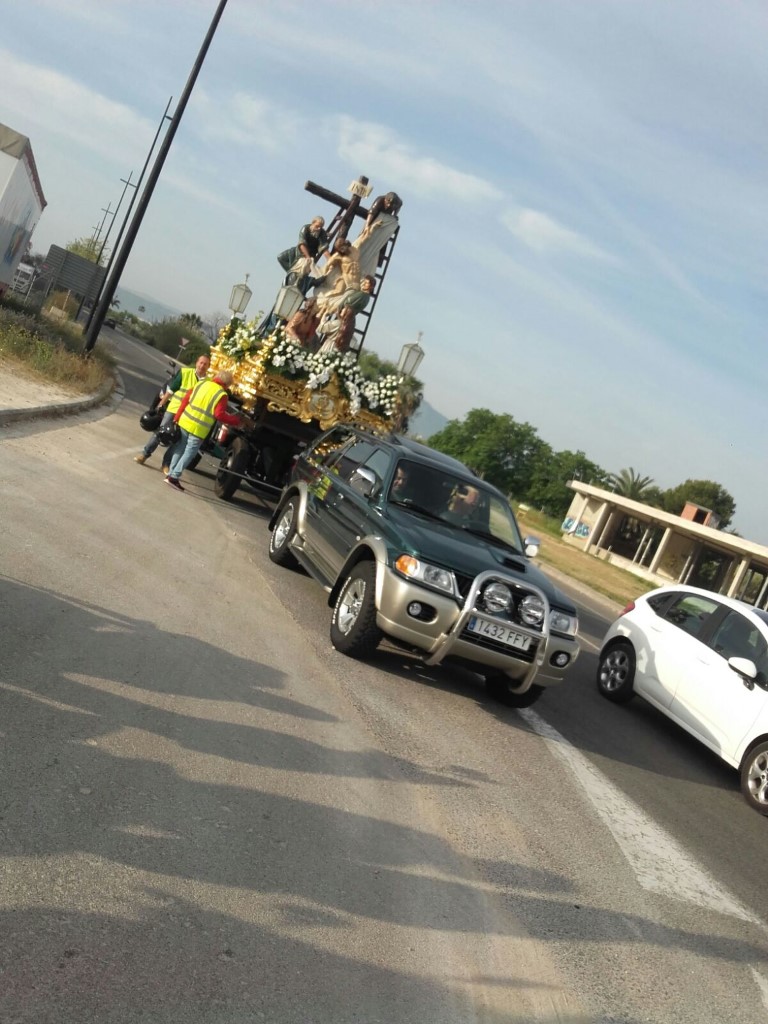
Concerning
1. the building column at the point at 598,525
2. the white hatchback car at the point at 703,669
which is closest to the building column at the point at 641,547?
the building column at the point at 598,525

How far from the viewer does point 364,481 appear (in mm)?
9375

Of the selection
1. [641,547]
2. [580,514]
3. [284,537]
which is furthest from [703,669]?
[580,514]

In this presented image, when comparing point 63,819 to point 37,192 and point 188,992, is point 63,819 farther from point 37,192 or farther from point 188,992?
point 37,192

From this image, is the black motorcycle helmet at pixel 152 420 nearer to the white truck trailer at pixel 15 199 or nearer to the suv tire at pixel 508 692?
the suv tire at pixel 508 692

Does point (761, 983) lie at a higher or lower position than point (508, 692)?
lower

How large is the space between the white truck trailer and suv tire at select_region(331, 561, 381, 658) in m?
18.5

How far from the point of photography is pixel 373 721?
6.91 metres

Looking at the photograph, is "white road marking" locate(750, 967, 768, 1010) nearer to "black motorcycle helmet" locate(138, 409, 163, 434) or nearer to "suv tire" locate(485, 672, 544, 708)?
"suv tire" locate(485, 672, 544, 708)

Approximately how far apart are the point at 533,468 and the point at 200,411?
318 ft

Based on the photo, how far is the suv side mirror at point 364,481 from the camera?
366 inches

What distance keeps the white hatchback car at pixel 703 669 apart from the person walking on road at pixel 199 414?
19.1 ft

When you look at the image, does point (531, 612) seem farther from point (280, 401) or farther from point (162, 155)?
point (162, 155)

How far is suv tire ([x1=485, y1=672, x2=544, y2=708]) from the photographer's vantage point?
8414 mm

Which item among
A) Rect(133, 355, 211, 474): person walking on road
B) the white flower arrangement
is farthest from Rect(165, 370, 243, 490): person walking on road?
the white flower arrangement
